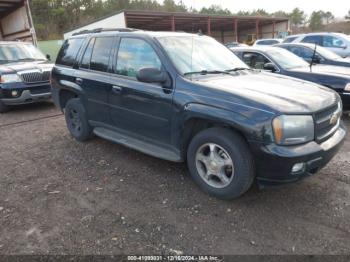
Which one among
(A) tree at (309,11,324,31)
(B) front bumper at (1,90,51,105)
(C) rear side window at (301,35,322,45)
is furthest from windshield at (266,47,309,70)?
(A) tree at (309,11,324,31)

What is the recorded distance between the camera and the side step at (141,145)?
3.94 m

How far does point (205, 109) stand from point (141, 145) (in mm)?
1209

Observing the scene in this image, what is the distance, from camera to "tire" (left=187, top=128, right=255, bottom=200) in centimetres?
328

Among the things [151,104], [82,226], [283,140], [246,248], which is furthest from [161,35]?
[246,248]

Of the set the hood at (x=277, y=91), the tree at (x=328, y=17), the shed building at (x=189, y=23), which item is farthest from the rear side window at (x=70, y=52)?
the tree at (x=328, y=17)

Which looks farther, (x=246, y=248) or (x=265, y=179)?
(x=265, y=179)

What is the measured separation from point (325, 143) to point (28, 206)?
10.8 feet

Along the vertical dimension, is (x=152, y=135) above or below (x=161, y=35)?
below

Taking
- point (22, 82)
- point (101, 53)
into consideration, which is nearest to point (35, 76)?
point (22, 82)

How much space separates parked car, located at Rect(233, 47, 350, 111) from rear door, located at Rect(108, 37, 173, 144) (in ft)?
12.4

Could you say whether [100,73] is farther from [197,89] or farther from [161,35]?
[197,89]

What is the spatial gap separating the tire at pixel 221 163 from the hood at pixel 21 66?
6290mm

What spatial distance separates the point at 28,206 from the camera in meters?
3.67

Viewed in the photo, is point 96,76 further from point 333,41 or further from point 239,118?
point 333,41
